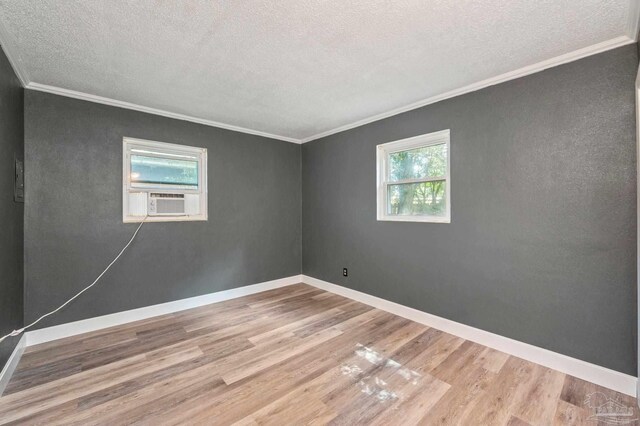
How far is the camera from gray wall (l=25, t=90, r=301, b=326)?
→ 105 inches

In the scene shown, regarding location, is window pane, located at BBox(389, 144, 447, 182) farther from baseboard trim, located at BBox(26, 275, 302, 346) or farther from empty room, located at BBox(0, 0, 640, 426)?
baseboard trim, located at BBox(26, 275, 302, 346)

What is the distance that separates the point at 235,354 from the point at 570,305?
2.81 metres

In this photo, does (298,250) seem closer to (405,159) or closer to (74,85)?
(405,159)

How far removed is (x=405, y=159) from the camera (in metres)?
3.37

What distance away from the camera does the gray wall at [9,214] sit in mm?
2000

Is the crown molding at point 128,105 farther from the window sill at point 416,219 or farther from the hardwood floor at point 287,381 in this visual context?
the hardwood floor at point 287,381

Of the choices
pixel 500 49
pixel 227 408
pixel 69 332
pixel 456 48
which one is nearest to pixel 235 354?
pixel 227 408

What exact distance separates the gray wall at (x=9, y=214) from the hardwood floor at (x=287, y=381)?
0.44 meters

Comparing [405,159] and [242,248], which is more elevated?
[405,159]

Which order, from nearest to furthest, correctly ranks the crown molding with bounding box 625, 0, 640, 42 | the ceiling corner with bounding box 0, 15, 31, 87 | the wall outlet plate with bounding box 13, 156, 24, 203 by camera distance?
the crown molding with bounding box 625, 0, 640, 42 < the ceiling corner with bounding box 0, 15, 31, 87 < the wall outlet plate with bounding box 13, 156, 24, 203

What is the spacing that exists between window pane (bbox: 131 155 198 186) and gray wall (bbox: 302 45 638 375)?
2668 mm

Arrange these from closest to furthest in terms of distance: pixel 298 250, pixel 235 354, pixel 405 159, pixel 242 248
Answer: pixel 235 354 → pixel 405 159 → pixel 242 248 → pixel 298 250

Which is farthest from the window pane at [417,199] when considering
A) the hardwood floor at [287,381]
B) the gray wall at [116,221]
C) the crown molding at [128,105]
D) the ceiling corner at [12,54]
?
the ceiling corner at [12,54]

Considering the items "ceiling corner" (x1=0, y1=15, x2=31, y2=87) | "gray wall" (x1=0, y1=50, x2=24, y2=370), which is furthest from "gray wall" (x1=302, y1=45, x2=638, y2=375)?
"gray wall" (x1=0, y1=50, x2=24, y2=370)
